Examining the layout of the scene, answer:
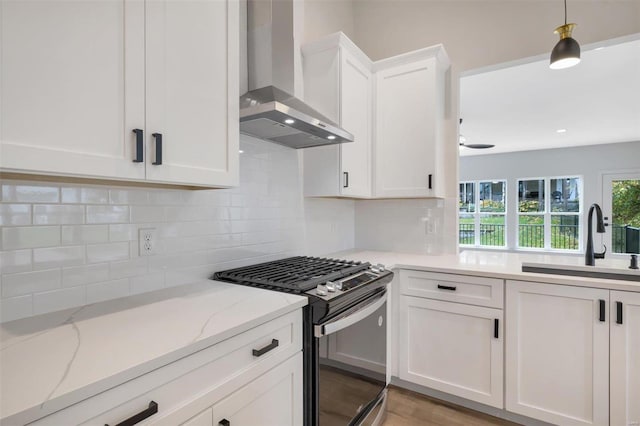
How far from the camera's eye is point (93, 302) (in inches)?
47.3

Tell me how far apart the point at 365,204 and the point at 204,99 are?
6.53 feet

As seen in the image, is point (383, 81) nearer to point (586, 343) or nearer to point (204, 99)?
point (204, 99)

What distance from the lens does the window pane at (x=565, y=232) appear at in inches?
285

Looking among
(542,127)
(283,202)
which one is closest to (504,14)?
(283,202)

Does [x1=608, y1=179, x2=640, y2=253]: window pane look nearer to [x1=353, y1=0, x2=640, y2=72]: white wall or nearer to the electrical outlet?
[x1=353, y1=0, x2=640, y2=72]: white wall

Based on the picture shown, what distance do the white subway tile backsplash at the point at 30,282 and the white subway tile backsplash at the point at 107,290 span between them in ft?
0.37

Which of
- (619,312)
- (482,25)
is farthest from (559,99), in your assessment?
(619,312)

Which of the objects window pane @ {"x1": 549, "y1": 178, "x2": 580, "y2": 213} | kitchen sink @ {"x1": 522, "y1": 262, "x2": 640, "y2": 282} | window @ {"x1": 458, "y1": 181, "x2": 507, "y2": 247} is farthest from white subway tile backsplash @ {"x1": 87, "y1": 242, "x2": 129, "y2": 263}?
window pane @ {"x1": 549, "y1": 178, "x2": 580, "y2": 213}

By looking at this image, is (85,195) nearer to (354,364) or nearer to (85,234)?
(85,234)

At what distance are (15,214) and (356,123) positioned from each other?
1.95 metres

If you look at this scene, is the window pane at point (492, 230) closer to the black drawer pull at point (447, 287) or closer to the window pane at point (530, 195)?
the window pane at point (530, 195)

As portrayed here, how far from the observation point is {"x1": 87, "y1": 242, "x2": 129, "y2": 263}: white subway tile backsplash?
120 cm

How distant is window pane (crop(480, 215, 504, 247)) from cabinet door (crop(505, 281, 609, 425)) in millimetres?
6947

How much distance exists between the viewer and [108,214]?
4.10 ft
